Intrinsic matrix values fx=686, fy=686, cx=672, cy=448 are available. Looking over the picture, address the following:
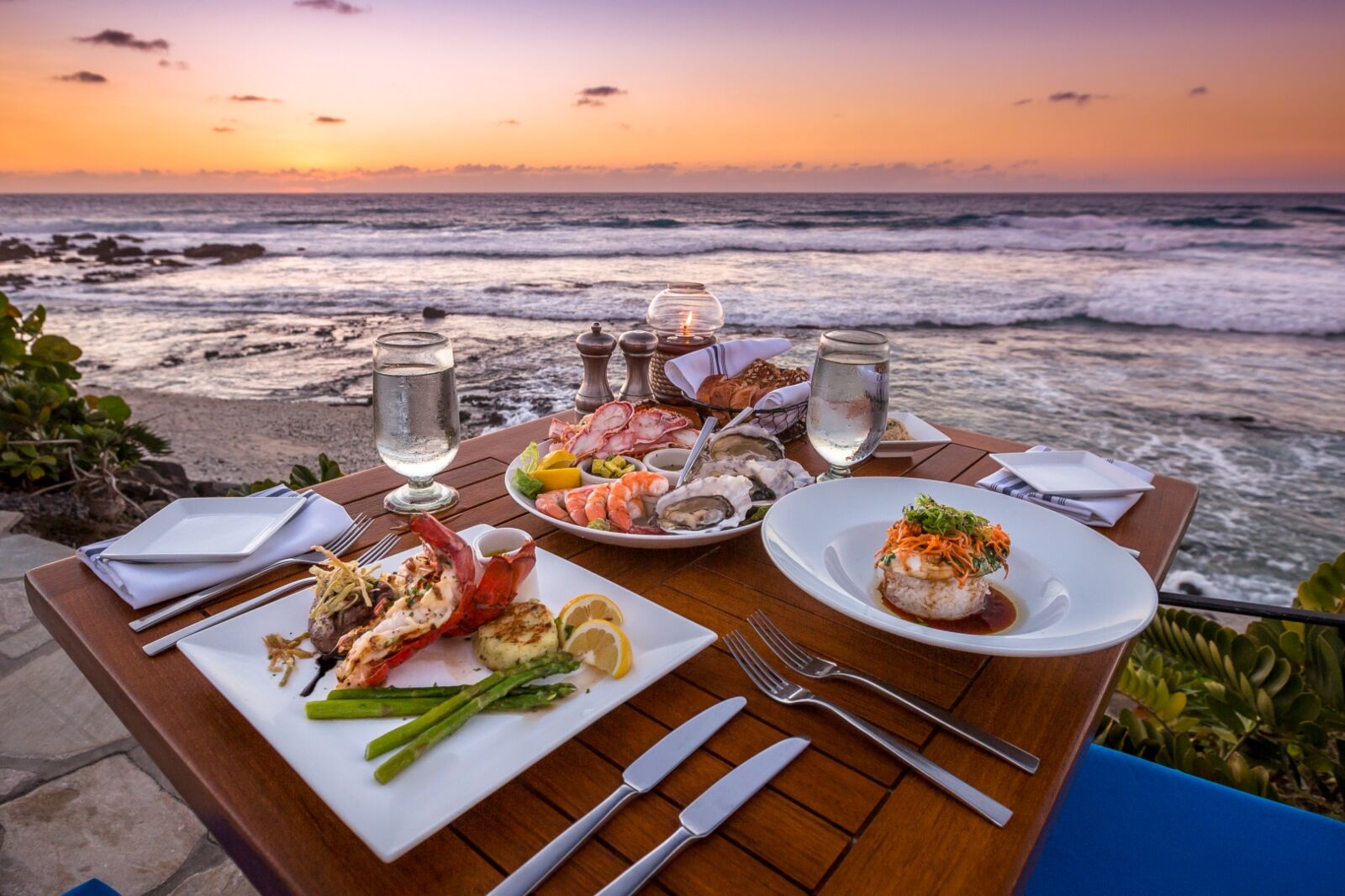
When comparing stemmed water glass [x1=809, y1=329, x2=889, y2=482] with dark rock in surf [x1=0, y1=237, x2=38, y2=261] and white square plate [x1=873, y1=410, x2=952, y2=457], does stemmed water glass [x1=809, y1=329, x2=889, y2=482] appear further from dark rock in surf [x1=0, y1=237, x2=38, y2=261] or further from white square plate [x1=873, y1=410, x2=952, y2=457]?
dark rock in surf [x1=0, y1=237, x2=38, y2=261]

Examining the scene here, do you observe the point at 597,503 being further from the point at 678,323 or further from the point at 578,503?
the point at 678,323

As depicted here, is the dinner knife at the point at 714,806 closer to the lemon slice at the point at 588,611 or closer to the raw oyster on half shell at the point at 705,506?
the lemon slice at the point at 588,611

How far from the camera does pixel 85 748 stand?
2113mm

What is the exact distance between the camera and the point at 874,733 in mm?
793

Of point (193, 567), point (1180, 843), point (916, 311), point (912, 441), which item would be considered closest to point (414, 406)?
point (193, 567)

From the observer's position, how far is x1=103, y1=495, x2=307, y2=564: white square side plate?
1.09 meters

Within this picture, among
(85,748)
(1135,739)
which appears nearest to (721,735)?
(1135,739)

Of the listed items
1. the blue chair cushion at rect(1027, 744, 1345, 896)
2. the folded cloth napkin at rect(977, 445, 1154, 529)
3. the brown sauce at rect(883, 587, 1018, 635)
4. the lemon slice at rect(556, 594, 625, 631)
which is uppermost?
the lemon slice at rect(556, 594, 625, 631)

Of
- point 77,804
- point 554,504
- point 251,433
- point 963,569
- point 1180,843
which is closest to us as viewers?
point 963,569

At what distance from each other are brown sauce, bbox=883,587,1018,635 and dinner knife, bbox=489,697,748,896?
35 centimetres

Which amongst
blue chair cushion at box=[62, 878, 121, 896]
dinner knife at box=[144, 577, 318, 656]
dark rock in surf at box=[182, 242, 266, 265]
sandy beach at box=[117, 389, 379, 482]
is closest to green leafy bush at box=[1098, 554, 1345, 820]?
dinner knife at box=[144, 577, 318, 656]

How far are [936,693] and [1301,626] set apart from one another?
5.02ft

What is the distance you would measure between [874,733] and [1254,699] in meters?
1.32

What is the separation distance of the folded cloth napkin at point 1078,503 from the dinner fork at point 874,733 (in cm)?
84
